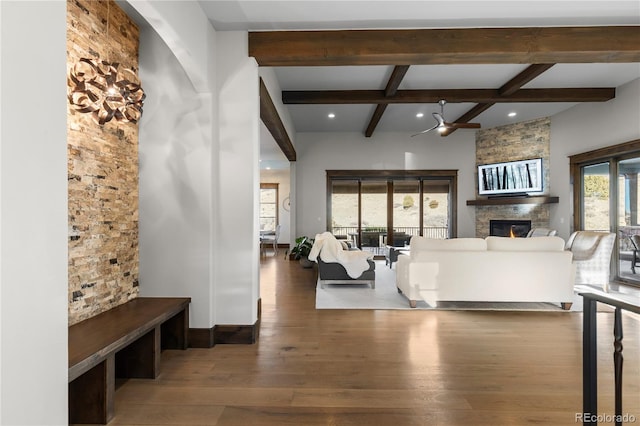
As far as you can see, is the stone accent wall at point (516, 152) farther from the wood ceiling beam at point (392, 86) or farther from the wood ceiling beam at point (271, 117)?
the wood ceiling beam at point (271, 117)

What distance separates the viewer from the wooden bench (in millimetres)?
1887

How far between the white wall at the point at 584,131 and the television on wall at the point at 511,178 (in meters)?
0.31

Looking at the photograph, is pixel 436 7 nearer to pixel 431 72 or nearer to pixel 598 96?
pixel 431 72

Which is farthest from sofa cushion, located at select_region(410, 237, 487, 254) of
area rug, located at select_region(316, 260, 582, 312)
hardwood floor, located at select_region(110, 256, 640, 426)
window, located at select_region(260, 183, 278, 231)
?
window, located at select_region(260, 183, 278, 231)

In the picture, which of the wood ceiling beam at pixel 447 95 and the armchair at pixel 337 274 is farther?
the wood ceiling beam at pixel 447 95

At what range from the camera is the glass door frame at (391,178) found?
28.5ft

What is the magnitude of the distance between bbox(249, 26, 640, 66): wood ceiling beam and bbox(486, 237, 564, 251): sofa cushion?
6.59 ft

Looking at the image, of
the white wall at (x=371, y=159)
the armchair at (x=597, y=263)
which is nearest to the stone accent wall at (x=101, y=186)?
the white wall at (x=371, y=159)

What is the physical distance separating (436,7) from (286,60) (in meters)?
1.38

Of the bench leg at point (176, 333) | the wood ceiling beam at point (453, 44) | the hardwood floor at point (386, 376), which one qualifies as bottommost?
the hardwood floor at point (386, 376)

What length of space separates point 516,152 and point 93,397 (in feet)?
28.4

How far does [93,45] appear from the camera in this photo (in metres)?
2.42

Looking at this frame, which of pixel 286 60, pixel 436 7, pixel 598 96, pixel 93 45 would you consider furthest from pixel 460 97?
pixel 93 45

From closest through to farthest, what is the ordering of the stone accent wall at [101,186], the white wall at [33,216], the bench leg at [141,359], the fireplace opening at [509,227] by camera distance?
the white wall at [33,216]
the stone accent wall at [101,186]
the bench leg at [141,359]
the fireplace opening at [509,227]
